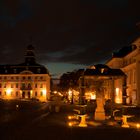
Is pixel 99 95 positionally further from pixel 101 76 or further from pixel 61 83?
Answer: pixel 61 83

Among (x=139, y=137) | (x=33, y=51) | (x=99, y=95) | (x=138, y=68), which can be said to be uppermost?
(x=33, y=51)

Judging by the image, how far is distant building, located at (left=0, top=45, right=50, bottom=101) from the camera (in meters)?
126

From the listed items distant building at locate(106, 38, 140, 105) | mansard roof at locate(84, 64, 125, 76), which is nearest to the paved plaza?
mansard roof at locate(84, 64, 125, 76)

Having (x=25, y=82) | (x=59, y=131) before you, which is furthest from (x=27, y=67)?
(x=59, y=131)

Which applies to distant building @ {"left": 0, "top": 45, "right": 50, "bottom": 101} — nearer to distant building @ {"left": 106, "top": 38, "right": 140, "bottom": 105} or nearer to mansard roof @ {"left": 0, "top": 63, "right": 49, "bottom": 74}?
mansard roof @ {"left": 0, "top": 63, "right": 49, "bottom": 74}

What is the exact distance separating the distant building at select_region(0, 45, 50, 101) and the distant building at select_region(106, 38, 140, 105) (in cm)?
4034

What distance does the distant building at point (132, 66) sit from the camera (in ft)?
188

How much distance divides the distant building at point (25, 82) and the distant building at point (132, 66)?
4034cm

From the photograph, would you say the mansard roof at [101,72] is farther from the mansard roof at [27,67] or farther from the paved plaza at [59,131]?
the mansard roof at [27,67]

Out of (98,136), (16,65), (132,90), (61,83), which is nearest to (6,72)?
(16,65)

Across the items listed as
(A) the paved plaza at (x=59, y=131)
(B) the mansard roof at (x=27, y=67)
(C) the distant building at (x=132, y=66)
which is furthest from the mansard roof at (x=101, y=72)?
(B) the mansard roof at (x=27, y=67)

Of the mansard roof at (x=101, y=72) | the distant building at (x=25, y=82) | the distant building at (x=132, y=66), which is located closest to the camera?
the mansard roof at (x=101, y=72)

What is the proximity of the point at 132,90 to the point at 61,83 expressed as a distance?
4960 centimetres

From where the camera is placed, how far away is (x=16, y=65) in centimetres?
13288
